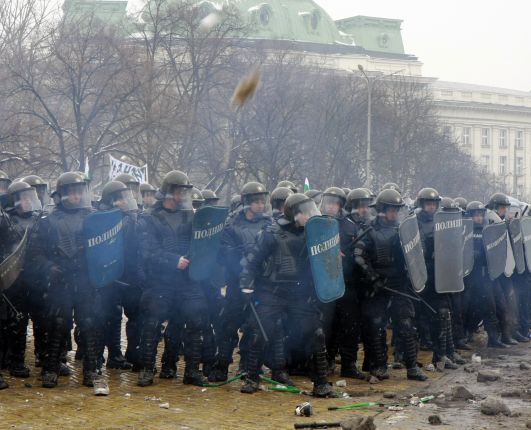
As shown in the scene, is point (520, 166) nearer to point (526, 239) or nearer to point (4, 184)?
point (526, 239)

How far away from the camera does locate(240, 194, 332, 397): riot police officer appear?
34.9 feet

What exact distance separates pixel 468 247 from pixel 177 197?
14.3 ft

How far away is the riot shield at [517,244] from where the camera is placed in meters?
15.2

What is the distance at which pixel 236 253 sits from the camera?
11781 millimetres

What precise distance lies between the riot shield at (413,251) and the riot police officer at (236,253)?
1.44 metres

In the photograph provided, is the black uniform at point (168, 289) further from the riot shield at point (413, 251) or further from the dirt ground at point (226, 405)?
the riot shield at point (413, 251)

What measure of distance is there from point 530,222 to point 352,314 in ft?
15.8

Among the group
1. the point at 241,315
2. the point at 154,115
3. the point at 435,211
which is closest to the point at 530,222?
the point at 435,211

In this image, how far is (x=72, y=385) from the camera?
35.5 feet

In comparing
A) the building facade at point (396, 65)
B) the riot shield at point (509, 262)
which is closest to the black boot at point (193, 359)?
the riot shield at point (509, 262)

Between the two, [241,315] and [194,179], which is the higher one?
[194,179]

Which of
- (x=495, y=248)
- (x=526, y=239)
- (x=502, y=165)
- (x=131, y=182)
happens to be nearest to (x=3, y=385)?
(x=131, y=182)

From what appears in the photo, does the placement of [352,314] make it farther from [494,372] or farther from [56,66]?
[56,66]

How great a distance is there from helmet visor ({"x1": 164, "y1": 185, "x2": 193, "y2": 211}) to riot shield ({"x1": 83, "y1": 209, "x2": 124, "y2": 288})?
50 cm
